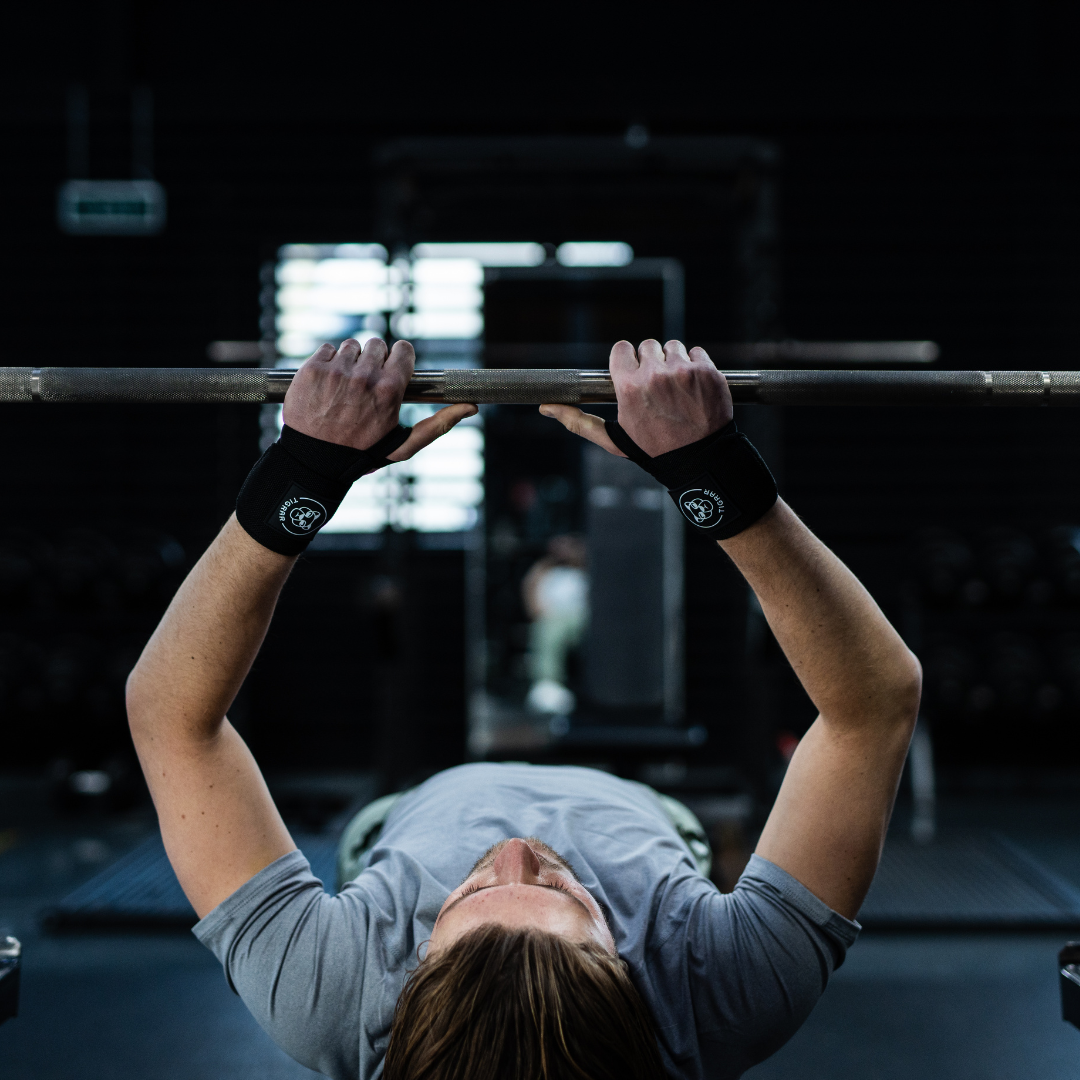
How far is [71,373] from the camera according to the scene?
1.20 m

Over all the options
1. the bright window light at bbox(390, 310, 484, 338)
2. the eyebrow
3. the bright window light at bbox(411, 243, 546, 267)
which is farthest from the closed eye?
the bright window light at bbox(411, 243, 546, 267)

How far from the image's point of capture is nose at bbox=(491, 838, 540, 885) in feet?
3.71

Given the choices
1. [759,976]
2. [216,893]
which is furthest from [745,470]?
[216,893]

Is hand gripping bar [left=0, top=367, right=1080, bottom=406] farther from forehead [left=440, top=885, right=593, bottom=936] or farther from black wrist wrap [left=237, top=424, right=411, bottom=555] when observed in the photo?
forehead [left=440, top=885, right=593, bottom=936]

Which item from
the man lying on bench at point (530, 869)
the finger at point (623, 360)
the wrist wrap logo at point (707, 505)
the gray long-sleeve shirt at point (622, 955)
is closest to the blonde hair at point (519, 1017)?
the man lying on bench at point (530, 869)

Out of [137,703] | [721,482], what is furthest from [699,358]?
[137,703]

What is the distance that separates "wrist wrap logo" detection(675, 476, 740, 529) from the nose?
1.61 ft

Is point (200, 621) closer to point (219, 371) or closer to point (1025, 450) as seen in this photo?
point (219, 371)

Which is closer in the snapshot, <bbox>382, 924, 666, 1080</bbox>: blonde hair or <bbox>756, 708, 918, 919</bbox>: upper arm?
<bbox>382, 924, 666, 1080</bbox>: blonde hair

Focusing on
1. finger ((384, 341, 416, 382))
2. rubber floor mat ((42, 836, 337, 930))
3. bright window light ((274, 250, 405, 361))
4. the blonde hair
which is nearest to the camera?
the blonde hair

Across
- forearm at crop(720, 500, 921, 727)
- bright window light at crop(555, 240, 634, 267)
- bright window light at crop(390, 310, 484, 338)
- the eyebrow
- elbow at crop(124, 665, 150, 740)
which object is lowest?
the eyebrow

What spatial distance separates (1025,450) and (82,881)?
450 cm

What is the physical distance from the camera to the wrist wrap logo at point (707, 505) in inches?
38.8

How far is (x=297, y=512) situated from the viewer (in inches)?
39.7
